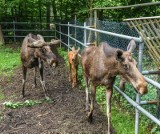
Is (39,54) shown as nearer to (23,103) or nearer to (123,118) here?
(23,103)

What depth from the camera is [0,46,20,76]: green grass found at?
37.1 ft

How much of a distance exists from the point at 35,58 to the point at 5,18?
12.5m

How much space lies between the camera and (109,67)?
5.12 metres

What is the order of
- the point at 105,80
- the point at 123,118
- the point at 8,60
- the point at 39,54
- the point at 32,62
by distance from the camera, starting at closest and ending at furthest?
the point at 105,80 < the point at 123,118 < the point at 39,54 < the point at 32,62 < the point at 8,60

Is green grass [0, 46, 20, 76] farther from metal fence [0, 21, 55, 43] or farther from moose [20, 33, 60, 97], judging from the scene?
moose [20, 33, 60, 97]

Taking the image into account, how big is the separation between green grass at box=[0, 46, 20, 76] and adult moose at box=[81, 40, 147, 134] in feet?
17.2

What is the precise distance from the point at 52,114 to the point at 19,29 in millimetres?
12722

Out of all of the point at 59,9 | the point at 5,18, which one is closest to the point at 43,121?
the point at 5,18

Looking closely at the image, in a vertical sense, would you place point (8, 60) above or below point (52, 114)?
above

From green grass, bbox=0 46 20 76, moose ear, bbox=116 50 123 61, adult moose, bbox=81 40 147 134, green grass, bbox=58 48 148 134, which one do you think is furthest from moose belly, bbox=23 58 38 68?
moose ear, bbox=116 50 123 61

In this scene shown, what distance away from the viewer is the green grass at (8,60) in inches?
446

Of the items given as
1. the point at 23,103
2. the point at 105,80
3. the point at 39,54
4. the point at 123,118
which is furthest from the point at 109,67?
the point at 23,103

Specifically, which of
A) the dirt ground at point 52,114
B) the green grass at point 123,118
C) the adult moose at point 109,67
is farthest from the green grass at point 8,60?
the adult moose at point 109,67

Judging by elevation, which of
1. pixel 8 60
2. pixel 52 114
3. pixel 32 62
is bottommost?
pixel 52 114
